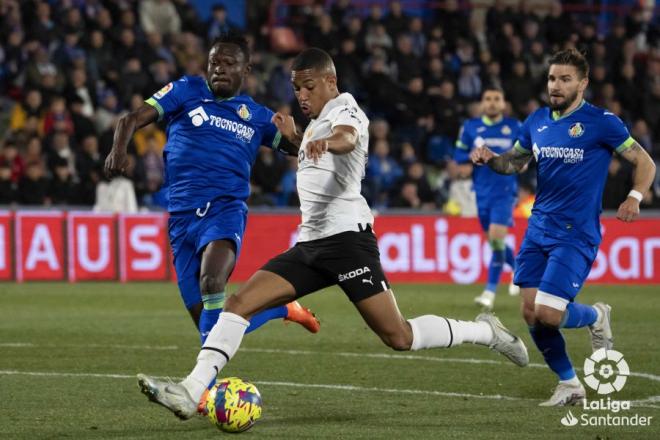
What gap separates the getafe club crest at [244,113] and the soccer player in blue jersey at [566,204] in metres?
1.99

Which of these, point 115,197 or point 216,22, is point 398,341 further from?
point 216,22

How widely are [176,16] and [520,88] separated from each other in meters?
6.73

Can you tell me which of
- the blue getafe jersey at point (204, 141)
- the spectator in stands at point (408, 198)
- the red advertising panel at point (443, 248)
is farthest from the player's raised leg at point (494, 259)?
the blue getafe jersey at point (204, 141)

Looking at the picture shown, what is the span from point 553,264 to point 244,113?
7.72 feet

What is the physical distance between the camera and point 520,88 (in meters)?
24.8

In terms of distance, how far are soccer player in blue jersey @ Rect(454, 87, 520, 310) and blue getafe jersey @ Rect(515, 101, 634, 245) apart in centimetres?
687

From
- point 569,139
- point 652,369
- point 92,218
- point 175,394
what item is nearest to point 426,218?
point 92,218

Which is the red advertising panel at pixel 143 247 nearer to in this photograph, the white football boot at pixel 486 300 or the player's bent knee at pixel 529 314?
the white football boot at pixel 486 300

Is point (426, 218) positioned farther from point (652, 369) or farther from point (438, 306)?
point (652, 369)

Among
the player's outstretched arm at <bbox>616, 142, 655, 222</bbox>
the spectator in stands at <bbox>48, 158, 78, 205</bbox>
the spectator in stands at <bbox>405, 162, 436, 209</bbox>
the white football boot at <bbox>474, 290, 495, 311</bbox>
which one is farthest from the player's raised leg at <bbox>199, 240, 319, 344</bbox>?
the spectator in stands at <bbox>405, 162, 436, 209</bbox>

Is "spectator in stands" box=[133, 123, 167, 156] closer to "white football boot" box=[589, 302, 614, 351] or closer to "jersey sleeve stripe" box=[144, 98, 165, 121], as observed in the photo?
"jersey sleeve stripe" box=[144, 98, 165, 121]

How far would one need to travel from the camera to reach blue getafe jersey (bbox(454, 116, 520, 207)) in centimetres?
1565

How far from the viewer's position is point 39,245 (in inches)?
765

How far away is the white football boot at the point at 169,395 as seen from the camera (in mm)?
6844
